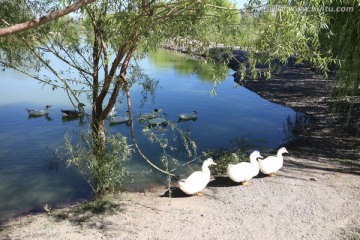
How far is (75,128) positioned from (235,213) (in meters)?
8.09

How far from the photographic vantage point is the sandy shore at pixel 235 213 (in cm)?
598

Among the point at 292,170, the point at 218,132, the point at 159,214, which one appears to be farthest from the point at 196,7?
the point at 218,132

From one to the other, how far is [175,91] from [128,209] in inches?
516

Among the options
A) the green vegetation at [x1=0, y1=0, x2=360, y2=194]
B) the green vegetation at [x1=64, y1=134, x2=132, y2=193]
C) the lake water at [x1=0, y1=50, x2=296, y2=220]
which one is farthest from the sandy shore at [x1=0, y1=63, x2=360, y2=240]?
the lake water at [x1=0, y1=50, x2=296, y2=220]

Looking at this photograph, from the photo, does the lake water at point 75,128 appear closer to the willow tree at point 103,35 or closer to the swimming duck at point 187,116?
the swimming duck at point 187,116

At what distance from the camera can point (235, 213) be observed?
6688mm

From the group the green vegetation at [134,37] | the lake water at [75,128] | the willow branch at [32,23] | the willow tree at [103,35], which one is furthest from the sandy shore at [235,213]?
the willow branch at [32,23]

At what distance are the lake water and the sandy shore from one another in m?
1.31

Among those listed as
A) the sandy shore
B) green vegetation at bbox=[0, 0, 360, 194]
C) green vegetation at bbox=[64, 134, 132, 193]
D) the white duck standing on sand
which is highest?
green vegetation at bbox=[0, 0, 360, 194]

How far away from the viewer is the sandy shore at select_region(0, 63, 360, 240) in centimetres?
598

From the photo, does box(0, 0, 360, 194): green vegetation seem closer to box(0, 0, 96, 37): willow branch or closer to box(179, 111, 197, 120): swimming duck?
box(0, 0, 96, 37): willow branch

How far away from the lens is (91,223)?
6.41m

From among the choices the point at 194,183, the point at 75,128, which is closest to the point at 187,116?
the point at 75,128

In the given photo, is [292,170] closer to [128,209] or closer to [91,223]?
[128,209]
